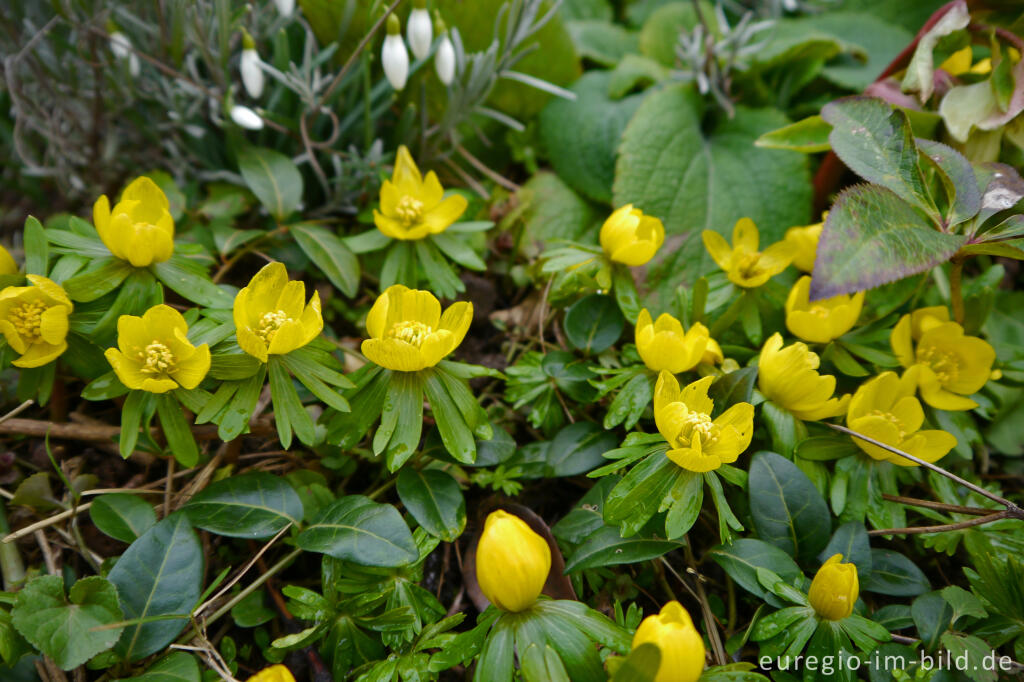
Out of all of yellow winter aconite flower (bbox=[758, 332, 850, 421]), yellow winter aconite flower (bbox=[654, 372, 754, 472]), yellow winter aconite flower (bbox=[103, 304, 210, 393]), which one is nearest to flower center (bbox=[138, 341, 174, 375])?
yellow winter aconite flower (bbox=[103, 304, 210, 393])

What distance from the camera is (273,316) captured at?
1.05m

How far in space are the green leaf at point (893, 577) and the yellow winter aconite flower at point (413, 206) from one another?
3.28 feet

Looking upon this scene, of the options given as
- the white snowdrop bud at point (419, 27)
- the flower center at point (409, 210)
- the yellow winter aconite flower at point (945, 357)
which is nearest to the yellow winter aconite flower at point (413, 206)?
the flower center at point (409, 210)

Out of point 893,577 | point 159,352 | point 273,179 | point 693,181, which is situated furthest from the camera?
point 693,181

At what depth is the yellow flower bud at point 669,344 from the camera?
109 centimetres

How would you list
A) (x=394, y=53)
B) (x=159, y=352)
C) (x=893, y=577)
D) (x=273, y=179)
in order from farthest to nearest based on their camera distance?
(x=273, y=179) < (x=394, y=53) < (x=893, y=577) < (x=159, y=352)

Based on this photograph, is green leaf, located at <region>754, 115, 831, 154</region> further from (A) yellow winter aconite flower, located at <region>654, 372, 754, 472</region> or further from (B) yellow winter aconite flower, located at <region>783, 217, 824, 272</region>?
(A) yellow winter aconite flower, located at <region>654, 372, 754, 472</region>

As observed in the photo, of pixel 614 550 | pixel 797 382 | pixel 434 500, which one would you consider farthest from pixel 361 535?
pixel 797 382

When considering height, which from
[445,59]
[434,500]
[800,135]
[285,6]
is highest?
[285,6]

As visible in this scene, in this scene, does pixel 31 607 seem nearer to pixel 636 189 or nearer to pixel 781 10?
pixel 636 189

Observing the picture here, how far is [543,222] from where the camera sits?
67.8 inches

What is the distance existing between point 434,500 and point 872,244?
83 centimetres

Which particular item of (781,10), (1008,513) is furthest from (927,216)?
(781,10)

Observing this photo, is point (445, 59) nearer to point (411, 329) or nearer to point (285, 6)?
point (285, 6)
